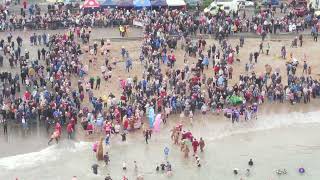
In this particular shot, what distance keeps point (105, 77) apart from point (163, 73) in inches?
157

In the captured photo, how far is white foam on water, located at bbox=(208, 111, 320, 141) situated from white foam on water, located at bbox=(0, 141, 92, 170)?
7.87 m

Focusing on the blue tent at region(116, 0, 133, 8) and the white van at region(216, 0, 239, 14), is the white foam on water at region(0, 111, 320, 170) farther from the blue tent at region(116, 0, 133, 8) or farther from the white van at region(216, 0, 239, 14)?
the blue tent at region(116, 0, 133, 8)

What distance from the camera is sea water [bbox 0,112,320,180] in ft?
131

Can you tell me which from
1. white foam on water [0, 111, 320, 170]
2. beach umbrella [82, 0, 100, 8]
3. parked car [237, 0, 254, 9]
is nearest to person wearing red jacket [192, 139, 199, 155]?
white foam on water [0, 111, 320, 170]

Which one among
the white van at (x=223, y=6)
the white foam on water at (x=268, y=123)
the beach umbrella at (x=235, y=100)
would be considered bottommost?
the white foam on water at (x=268, y=123)

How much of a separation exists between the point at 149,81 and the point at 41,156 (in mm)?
10933

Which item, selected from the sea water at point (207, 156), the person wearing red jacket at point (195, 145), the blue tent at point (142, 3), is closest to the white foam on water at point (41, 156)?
the sea water at point (207, 156)

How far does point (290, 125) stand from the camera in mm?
46688

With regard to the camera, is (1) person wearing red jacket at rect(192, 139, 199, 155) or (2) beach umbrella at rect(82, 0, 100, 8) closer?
(1) person wearing red jacket at rect(192, 139, 199, 155)

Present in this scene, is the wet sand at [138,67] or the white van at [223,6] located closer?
the wet sand at [138,67]

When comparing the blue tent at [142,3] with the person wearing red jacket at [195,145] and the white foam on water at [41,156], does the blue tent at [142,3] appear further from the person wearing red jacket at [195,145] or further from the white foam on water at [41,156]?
the person wearing red jacket at [195,145]

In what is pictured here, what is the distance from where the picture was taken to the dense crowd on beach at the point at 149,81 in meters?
44.7

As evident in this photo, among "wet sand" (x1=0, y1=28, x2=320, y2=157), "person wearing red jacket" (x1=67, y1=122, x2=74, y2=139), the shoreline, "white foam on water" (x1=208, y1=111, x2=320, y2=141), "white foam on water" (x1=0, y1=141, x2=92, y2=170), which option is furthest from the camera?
"white foam on water" (x1=208, y1=111, x2=320, y2=141)

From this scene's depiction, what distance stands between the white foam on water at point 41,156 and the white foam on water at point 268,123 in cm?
787
